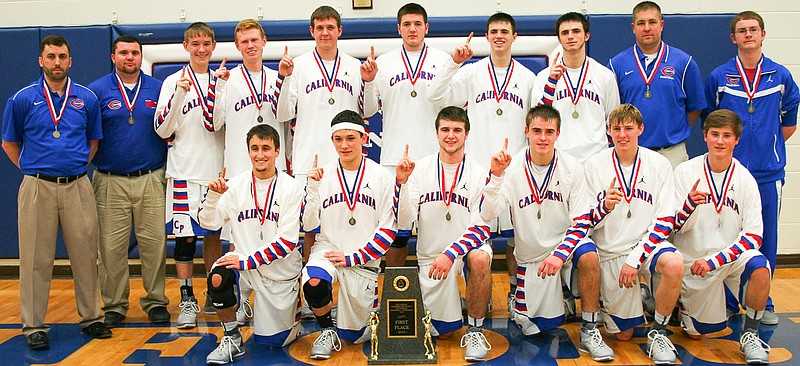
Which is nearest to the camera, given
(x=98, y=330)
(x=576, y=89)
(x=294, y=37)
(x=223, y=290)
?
(x=223, y=290)

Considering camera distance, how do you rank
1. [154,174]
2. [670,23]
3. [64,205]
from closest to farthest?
[64,205], [154,174], [670,23]

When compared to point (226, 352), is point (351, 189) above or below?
above

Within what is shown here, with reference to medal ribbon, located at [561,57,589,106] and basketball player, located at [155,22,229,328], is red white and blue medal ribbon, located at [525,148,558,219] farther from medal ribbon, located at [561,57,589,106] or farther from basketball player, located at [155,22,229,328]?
basketball player, located at [155,22,229,328]

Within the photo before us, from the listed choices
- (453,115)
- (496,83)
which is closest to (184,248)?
(453,115)

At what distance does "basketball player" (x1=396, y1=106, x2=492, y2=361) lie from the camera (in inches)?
180

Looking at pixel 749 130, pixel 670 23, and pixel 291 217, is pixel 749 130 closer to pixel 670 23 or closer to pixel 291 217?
pixel 670 23

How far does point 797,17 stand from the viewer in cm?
698

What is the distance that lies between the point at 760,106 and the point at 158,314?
182 inches

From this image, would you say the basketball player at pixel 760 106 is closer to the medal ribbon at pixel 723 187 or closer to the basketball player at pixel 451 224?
the medal ribbon at pixel 723 187

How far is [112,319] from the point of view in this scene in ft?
17.5

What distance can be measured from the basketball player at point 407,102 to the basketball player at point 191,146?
1206 millimetres

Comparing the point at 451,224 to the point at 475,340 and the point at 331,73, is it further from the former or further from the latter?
the point at 331,73

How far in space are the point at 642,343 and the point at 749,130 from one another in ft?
5.90

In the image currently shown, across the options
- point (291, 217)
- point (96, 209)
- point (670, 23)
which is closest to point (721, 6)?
point (670, 23)
